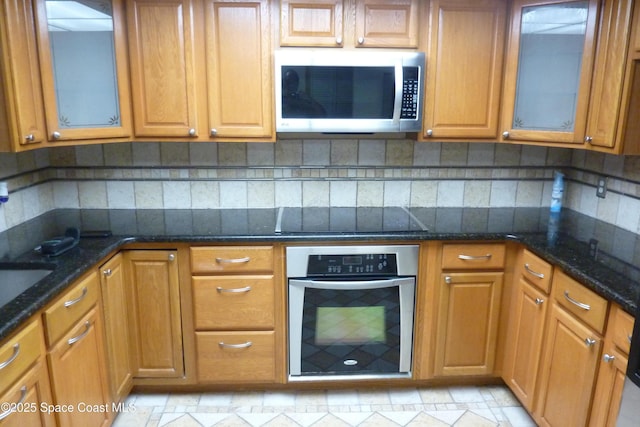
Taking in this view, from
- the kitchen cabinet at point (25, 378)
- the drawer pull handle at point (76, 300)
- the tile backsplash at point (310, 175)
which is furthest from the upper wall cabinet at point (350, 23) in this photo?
the kitchen cabinet at point (25, 378)

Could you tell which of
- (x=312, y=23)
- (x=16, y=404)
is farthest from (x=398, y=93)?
(x=16, y=404)

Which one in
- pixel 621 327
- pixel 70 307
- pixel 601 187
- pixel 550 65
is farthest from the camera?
pixel 601 187

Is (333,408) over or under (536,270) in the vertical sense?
under

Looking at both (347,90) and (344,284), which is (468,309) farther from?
(347,90)

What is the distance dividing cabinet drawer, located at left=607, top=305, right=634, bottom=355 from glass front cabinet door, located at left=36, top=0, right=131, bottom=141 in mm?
2230

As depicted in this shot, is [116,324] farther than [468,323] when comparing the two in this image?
No

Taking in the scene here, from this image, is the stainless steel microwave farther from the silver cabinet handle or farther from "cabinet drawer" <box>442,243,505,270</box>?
the silver cabinet handle

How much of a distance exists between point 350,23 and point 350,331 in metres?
1.54

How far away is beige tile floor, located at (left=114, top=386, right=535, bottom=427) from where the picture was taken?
2135mm

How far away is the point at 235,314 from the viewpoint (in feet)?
7.19

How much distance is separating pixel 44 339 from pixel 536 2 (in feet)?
8.16

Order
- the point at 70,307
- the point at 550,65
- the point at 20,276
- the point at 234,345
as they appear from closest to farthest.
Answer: the point at 70,307 → the point at 20,276 → the point at 550,65 → the point at 234,345

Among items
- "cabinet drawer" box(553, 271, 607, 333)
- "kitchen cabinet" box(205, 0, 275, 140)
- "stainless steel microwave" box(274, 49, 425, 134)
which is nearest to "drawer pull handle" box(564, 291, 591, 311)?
"cabinet drawer" box(553, 271, 607, 333)

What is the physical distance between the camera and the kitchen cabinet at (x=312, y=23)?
214 cm
